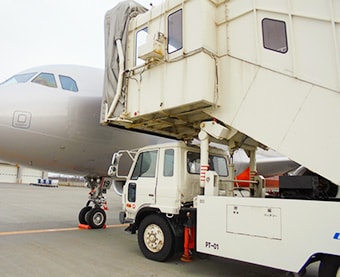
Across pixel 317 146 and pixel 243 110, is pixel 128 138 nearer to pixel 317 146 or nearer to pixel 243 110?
pixel 243 110

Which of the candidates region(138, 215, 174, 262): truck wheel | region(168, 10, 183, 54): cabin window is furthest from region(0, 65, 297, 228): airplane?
region(168, 10, 183, 54): cabin window

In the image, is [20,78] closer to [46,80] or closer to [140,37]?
[46,80]

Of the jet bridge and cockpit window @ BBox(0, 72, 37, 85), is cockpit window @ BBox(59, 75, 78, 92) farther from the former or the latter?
the jet bridge

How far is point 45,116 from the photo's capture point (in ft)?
24.4

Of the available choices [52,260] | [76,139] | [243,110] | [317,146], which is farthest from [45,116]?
[317,146]

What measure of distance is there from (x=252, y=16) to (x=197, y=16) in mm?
971

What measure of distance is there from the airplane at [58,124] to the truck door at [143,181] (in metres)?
2.12

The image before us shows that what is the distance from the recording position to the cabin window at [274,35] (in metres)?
4.76

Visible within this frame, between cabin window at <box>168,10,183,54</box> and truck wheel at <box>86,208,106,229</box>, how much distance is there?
20.0ft

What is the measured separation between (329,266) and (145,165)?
396 centimetres

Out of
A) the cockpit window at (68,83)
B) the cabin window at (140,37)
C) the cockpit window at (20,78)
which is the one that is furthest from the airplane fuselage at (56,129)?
the cabin window at (140,37)

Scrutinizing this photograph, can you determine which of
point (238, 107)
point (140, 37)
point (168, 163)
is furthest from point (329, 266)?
point (140, 37)

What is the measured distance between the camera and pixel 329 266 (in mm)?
3877

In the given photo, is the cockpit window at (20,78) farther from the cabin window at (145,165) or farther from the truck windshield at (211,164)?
the truck windshield at (211,164)
